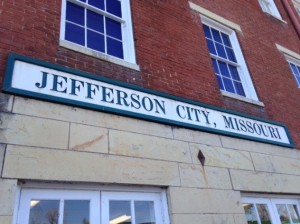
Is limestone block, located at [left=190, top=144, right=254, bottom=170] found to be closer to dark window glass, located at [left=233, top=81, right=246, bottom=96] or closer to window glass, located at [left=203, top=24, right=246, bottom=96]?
window glass, located at [left=203, top=24, right=246, bottom=96]

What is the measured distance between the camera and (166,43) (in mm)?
5562

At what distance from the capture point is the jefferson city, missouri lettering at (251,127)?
17.7 ft

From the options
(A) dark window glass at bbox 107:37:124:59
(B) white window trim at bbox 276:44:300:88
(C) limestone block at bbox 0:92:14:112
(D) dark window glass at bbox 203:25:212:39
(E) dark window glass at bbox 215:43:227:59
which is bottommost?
(C) limestone block at bbox 0:92:14:112

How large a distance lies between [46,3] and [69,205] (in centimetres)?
299

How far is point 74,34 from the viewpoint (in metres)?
4.63

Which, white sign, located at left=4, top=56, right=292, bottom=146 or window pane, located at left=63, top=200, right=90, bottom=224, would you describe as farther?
white sign, located at left=4, top=56, right=292, bottom=146

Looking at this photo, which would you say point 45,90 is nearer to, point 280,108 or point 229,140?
point 229,140

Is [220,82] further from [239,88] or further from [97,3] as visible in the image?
[97,3]

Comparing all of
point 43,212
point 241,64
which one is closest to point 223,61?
point 241,64

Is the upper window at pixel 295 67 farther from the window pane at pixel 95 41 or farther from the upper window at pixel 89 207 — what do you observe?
the upper window at pixel 89 207

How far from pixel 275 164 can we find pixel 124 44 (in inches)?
143

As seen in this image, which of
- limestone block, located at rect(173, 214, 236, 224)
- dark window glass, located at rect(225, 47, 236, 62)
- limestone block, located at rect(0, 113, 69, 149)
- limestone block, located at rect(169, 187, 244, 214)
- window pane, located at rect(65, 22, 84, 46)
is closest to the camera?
limestone block, located at rect(0, 113, 69, 149)

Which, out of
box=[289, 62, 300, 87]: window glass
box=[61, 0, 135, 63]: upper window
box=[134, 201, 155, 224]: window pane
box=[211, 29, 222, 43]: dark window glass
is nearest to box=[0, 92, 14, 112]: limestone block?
box=[61, 0, 135, 63]: upper window

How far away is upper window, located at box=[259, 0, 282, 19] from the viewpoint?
34.3 ft
